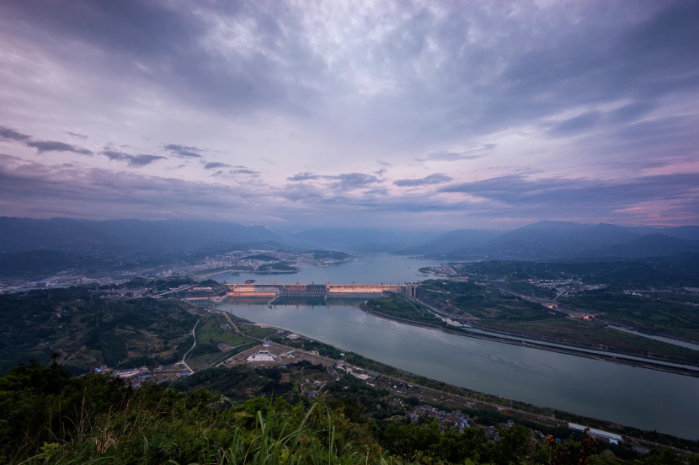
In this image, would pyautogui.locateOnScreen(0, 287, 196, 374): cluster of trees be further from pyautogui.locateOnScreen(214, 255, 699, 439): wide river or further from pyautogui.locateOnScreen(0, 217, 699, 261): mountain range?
pyautogui.locateOnScreen(0, 217, 699, 261): mountain range

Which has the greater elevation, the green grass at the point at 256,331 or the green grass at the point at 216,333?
the green grass at the point at 256,331

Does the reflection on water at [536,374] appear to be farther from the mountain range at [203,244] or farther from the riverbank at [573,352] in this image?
the mountain range at [203,244]

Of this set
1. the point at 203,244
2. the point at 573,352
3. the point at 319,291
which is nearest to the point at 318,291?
the point at 319,291

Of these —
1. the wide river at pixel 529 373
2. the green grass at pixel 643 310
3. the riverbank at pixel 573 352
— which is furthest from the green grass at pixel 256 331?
the green grass at pixel 643 310

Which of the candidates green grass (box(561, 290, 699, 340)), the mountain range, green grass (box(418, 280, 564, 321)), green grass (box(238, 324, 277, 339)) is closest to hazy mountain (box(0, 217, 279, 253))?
the mountain range

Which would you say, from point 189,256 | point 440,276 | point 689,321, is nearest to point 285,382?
point 689,321

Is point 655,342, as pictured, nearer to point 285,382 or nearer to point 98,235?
point 285,382
